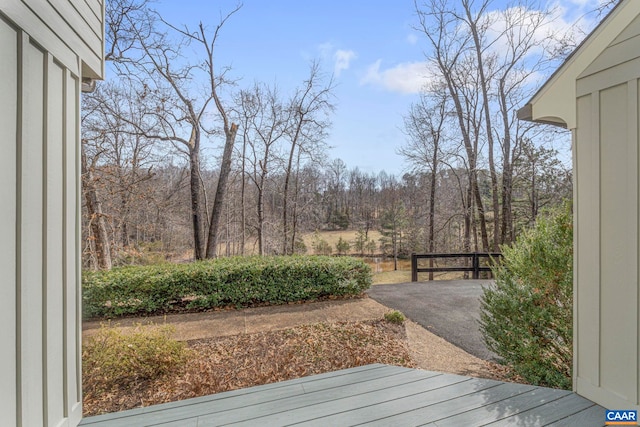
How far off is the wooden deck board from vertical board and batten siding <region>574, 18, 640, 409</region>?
28cm

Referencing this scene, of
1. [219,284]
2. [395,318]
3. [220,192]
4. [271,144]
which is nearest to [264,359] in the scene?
[395,318]

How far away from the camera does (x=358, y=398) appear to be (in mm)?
2115

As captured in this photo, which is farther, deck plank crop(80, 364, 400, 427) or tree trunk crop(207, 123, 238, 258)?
tree trunk crop(207, 123, 238, 258)

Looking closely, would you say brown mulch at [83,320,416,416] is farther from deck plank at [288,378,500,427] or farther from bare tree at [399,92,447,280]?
bare tree at [399,92,447,280]

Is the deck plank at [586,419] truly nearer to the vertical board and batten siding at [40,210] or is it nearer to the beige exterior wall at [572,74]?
the beige exterior wall at [572,74]

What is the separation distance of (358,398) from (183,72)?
Result: 29.3 feet

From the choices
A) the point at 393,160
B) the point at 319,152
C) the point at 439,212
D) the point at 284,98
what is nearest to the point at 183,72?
the point at 284,98

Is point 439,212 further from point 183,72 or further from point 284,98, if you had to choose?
point 183,72

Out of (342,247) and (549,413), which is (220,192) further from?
(342,247)

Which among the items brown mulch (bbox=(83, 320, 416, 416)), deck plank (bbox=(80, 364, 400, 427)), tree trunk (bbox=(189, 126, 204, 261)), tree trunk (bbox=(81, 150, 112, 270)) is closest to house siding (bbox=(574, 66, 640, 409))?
deck plank (bbox=(80, 364, 400, 427))

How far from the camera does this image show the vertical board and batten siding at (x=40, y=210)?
1.20 meters

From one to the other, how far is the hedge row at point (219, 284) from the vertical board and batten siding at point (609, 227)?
401cm

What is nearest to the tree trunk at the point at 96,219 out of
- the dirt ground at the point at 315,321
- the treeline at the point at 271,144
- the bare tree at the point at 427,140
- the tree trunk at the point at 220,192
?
the treeline at the point at 271,144

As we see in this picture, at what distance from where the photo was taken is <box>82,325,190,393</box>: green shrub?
8.99 ft
